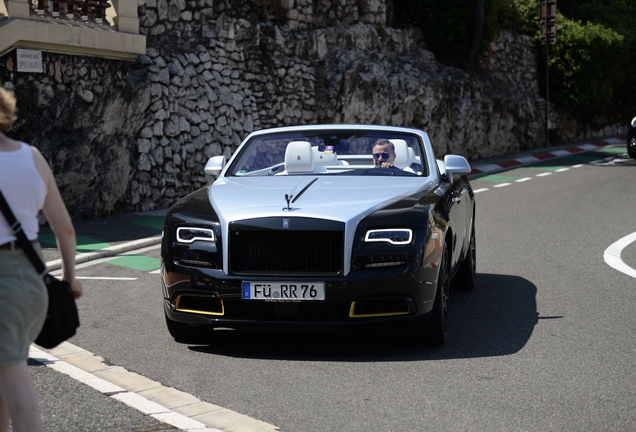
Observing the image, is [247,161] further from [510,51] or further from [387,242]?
[510,51]

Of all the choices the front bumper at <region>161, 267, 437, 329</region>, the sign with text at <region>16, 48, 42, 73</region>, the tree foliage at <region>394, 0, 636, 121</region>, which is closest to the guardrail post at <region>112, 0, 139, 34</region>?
the sign with text at <region>16, 48, 42, 73</region>

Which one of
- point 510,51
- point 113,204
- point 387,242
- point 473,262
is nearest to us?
point 387,242

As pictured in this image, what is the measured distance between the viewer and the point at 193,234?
6859 millimetres

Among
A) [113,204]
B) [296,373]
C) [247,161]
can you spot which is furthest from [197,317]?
[113,204]

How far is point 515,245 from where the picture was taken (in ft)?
40.9

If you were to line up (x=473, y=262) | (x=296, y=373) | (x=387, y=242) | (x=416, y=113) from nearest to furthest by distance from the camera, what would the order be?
(x=296, y=373)
(x=387, y=242)
(x=473, y=262)
(x=416, y=113)

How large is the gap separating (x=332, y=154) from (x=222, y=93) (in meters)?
11.5

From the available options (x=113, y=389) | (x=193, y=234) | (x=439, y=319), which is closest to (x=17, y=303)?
(x=113, y=389)

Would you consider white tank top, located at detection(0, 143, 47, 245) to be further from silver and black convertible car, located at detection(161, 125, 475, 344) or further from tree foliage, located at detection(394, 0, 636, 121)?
tree foliage, located at detection(394, 0, 636, 121)

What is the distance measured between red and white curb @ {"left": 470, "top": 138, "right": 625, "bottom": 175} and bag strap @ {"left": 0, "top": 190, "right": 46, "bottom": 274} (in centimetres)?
1973

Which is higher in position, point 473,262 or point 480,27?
point 480,27

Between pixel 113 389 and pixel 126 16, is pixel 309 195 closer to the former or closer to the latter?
pixel 113 389

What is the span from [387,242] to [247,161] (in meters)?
2.25

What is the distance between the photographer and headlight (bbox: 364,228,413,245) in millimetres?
6664
